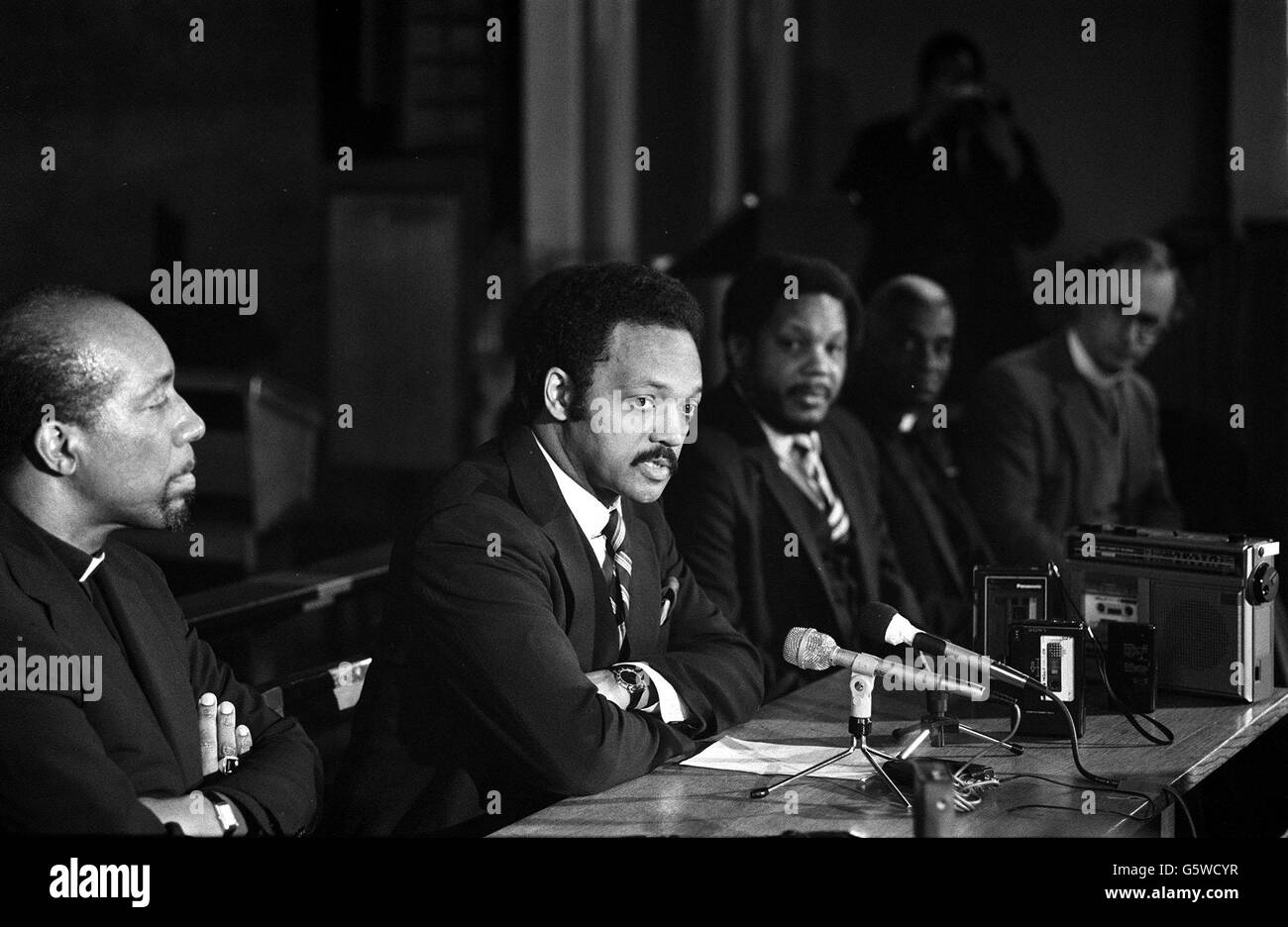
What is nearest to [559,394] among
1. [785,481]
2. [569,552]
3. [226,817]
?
[569,552]

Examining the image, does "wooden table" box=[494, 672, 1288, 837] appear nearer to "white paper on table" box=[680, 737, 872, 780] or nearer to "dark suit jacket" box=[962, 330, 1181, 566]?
"white paper on table" box=[680, 737, 872, 780]

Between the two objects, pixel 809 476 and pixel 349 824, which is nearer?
pixel 349 824

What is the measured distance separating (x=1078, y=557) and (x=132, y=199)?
9.24 ft

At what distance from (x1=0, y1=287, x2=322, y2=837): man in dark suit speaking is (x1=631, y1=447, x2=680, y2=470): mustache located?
93 cm

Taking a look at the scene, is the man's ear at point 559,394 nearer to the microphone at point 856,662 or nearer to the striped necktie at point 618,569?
the striped necktie at point 618,569

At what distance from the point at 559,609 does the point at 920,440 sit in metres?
2.04

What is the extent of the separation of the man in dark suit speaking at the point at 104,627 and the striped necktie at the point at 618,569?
0.74 metres

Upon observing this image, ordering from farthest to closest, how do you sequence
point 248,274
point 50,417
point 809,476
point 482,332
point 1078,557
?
point 482,332, point 248,274, point 809,476, point 1078,557, point 50,417

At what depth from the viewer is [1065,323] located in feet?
16.2

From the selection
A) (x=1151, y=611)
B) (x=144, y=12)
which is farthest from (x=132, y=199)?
(x=1151, y=611)

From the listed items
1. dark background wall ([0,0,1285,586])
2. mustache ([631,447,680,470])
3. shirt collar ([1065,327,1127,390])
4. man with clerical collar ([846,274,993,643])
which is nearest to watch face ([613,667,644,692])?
mustache ([631,447,680,470])

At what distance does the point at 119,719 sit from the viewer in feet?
8.54

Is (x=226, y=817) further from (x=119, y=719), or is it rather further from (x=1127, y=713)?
(x=1127, y=713)
